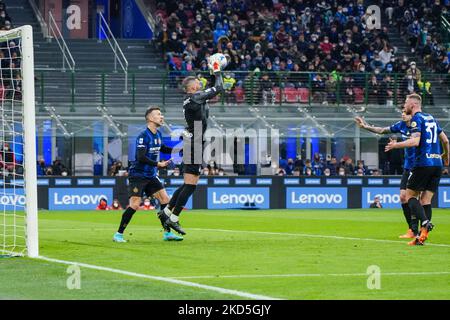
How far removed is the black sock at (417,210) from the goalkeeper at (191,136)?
12.0 feet

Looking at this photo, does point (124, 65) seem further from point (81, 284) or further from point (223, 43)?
point (81, 284)

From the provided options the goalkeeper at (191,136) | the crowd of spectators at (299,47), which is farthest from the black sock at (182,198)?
the crowd of spectators at (299,47)

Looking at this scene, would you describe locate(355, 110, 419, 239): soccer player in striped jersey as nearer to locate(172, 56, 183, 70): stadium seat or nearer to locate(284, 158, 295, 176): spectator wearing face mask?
locate(284, 158, 295, 176): spectator wearing face mask

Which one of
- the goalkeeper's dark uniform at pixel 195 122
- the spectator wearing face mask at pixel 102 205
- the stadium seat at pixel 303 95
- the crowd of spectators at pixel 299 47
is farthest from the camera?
the crowd of spectators at pixel 299 47

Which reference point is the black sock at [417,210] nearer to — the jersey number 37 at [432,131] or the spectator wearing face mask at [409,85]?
the jersey number 37 at [432,131]

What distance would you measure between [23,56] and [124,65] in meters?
30.9

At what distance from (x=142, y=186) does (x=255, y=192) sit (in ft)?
68.2

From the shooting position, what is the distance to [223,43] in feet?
147

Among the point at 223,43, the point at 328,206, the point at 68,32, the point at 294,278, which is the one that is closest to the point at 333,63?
the point at 223,43

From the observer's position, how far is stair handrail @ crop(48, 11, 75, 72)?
142 feet

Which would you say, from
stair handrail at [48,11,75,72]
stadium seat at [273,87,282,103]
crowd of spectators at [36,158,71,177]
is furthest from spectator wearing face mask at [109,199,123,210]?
stadium seat at [273,87,282,103]

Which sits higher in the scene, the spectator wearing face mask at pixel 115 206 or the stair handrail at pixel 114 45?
the stair handrail at pixel 114 45

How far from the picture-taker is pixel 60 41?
152 feet

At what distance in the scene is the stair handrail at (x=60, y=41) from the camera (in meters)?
43.2
